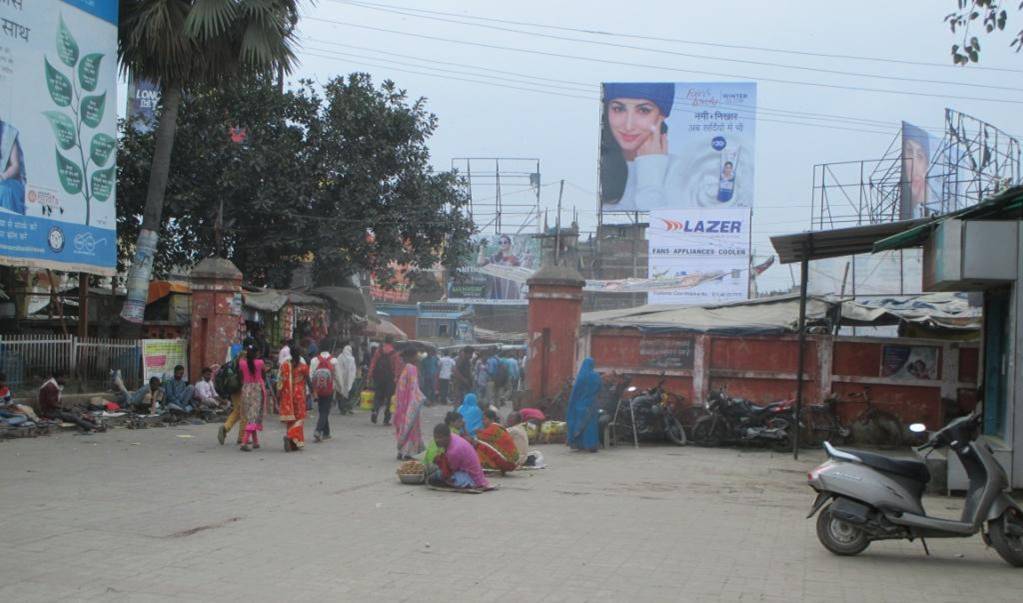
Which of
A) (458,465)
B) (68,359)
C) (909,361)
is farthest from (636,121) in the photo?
(458,465)

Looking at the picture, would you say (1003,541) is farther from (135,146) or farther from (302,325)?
(135,146)

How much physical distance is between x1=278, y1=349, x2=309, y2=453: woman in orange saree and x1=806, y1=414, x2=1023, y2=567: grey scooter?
8085 millimetres

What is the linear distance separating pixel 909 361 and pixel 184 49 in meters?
14.6

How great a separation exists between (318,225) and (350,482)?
51.5 ft

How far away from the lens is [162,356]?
65.4 ft

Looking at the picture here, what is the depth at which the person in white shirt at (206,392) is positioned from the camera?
1892cm

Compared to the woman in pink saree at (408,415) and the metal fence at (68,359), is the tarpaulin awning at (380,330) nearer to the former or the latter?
the metal fence at (68,359)

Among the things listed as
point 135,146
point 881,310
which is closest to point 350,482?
point 881,310

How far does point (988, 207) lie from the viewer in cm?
1070

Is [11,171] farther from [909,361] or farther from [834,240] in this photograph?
[909,361]

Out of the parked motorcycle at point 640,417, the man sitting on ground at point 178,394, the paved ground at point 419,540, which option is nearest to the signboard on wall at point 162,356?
the man sitting on ground at point 178,394

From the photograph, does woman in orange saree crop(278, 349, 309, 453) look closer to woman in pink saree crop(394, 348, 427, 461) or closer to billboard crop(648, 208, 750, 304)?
woman in pink saree crop(394, 348, 427, 461)

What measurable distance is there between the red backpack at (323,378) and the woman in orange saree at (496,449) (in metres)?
3.79

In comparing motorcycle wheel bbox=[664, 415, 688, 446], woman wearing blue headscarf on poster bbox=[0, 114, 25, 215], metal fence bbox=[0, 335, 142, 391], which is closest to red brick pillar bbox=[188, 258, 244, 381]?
metal fence bbox=[0, 335, 142, 391]
